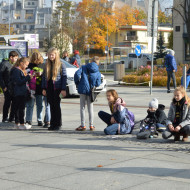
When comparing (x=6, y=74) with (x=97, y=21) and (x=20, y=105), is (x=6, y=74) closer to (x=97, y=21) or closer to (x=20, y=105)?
(x=20, y=105)

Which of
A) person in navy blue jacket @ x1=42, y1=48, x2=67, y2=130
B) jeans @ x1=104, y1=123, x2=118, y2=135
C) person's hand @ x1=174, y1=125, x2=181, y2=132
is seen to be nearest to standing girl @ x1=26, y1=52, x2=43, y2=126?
person in navy blue jacket @ x1=42, y1=48, x2=67, y2=130

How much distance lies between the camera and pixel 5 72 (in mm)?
12883

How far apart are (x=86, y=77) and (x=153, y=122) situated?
5.94 ft

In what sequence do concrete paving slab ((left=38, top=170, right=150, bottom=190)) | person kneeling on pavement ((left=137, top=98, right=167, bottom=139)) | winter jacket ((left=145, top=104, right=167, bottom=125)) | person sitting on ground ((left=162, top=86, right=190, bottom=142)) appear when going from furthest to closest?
1. winter jacket ((left=145, top=104, right=167, bottom=125))
2. person kneeling on pavement ((left=137, top=98, right=167, bottom=139))
3. person sitting on ground ((left=162, top=86, right=190, bottom=142))
4. concrete paving slab ((left=38, top=170, right=150, bottom=190))

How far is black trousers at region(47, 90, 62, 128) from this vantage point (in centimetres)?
1140

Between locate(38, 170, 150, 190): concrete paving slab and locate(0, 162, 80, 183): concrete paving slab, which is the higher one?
locate(38, 170, 150, 190): concrete paving slab

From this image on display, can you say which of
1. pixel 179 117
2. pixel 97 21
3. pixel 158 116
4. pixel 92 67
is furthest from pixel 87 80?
pixel 97 21

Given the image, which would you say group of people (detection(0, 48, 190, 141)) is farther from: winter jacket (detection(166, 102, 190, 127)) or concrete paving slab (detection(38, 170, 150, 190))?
concrete paving slab (detection(38, 170, 150, 190))

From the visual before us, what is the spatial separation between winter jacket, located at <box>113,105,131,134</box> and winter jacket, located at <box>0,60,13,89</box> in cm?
343

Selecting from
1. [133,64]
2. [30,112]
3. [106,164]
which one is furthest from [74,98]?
[133,64]

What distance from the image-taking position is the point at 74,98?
19766mm

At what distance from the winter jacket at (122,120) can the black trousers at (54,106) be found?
1.43 metres

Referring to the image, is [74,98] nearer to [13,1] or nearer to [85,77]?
[85,77]

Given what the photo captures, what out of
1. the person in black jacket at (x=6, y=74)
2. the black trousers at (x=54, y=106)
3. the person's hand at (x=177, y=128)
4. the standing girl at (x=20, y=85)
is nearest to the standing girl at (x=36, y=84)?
the standing girl at (x=20, y=85)
